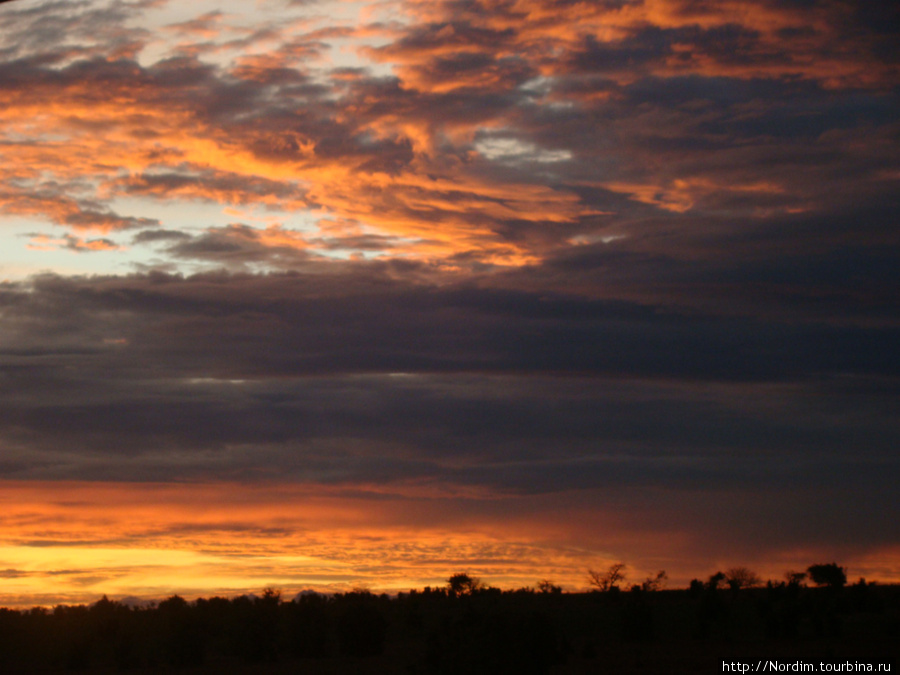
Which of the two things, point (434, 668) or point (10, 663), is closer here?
point (434, 668)

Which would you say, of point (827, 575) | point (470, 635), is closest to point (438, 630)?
point (470, 635)

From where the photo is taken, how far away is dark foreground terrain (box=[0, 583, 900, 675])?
154 ft

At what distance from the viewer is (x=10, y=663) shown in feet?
231

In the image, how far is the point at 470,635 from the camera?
3881 centimetres

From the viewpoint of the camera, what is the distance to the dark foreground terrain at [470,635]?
47.1m

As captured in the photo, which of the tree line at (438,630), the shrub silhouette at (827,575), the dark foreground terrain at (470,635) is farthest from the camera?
the shrub silhouette at (827,575)

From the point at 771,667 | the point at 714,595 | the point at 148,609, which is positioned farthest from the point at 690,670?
the point at 148,609

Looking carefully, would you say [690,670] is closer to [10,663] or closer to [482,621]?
[482,621]

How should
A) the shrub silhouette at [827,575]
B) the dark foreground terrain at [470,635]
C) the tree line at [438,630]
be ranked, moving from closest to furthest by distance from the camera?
the dark foreground terrain at [470,635] < the tree line at [438,630] < the shrub silhouette at [827,575]

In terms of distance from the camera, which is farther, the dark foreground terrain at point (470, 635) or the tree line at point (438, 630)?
the tree line at point (438, 630)

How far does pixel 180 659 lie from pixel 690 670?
36293mm

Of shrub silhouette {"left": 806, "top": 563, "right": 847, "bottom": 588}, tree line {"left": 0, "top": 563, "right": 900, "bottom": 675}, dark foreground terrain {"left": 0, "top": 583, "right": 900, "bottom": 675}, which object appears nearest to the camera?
dark foreground terrain {"left": 0, "top": 583, "right": 900, "bottom": 675}

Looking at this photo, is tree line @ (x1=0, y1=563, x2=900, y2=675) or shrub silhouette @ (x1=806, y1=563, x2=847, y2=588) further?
shrub silhouette @ (x1=806, y1=563, x2=847, y2=588)

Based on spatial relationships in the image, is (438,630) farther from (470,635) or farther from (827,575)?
(827,575)
